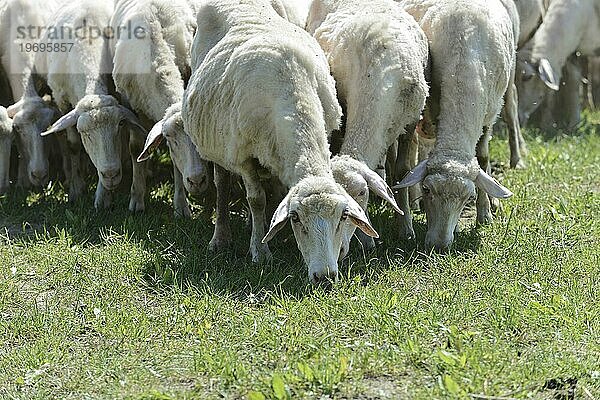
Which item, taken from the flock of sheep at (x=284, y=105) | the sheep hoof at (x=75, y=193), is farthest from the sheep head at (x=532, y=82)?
the sheep hoof at (x=75, y=193)

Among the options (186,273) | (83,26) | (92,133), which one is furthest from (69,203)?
(186,273)

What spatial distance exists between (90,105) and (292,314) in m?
3.07

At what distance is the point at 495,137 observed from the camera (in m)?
10.3

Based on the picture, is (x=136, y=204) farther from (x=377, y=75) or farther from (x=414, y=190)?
(x=377, y=75)

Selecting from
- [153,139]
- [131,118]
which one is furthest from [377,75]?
[131,118]

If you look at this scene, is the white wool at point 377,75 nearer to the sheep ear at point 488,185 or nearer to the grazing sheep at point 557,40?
the sheep ear at point 488,185

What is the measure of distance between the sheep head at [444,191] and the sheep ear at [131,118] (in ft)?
7.43

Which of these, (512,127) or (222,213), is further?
(512,127)

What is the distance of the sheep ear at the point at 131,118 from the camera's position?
302 inches

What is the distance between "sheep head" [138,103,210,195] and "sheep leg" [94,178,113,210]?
0.80 meters

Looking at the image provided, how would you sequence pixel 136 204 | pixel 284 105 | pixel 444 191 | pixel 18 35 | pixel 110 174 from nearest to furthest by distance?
pixel 284 105
pixel 444 191
pixel 110 174
pixel 136 204
pixel 18 35

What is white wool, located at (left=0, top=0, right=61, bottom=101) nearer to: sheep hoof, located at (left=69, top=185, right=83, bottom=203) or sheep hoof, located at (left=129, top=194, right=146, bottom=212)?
sheep hoof, located at (left=69, top=185, right=83, bottom=203)

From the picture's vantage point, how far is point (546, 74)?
10125mm

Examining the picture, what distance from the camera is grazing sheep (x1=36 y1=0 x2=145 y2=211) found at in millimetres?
7617
